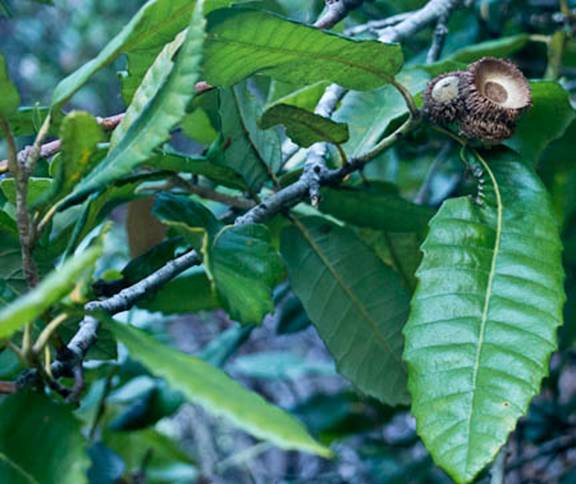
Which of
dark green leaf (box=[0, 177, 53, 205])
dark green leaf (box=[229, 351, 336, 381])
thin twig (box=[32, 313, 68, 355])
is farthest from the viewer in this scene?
dark green leaf (box=[229, 351, 336, 381])

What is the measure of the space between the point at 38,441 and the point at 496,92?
59 cm

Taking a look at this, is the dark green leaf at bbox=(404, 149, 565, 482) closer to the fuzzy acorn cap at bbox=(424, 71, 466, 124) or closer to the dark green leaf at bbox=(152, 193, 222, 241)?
the fuzzy acorn cap at bbox=(424, 71, 466, 124)

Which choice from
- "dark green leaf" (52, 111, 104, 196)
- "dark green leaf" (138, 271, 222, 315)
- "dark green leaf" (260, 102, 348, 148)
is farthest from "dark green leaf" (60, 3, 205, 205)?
"dark green leaf" (138, 271, 222, 315)

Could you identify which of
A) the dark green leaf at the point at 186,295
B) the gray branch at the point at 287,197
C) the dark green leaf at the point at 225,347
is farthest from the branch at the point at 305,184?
the dark green leaf at the point at 225,347

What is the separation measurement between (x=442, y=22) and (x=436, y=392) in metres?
0.72

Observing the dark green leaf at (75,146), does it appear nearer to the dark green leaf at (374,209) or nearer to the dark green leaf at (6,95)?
the dark green leaf at (6,95)

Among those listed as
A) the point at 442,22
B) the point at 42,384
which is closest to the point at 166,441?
the point at 442,22

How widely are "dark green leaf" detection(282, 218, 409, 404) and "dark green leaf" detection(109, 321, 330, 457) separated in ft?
1.58

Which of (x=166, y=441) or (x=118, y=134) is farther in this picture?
(x=166, y=441)

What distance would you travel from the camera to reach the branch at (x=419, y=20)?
1261 millimetres

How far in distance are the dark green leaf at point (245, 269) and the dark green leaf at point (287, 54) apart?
16cm

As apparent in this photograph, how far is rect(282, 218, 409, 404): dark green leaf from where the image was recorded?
111cm

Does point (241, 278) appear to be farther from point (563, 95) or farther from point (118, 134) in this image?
point (563, 95)

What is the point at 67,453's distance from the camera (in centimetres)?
67
